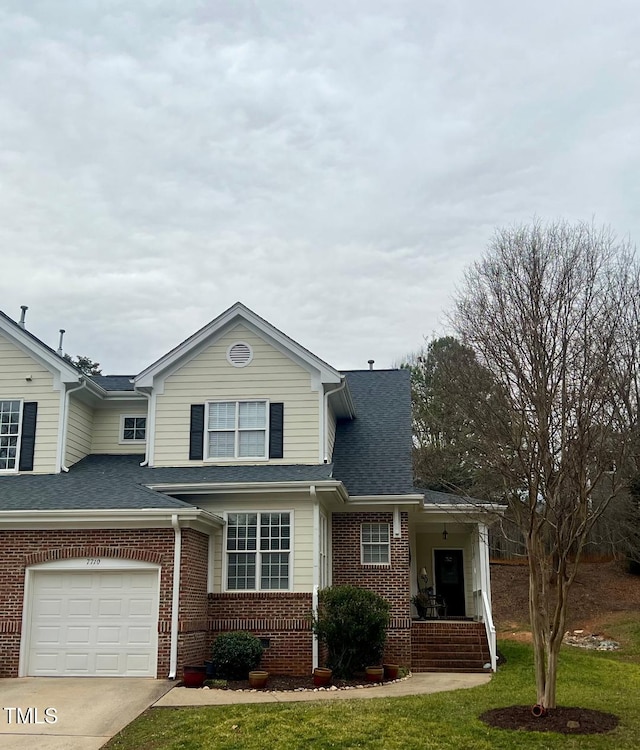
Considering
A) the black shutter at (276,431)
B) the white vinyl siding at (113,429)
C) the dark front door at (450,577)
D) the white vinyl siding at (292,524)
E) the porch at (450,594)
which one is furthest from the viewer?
the dark front door at (450,577)

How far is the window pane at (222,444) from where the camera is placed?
17734 mm

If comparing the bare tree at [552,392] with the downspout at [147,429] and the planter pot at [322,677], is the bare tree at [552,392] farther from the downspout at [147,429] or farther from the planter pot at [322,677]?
the downspout at [147,429]

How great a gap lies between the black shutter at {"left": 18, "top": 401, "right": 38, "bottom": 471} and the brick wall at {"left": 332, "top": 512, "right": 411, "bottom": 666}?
7.13 metres

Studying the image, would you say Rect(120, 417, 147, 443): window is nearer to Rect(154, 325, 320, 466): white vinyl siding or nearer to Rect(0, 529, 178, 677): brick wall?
Rect(154, 325, 320, 466): white vinyl siding

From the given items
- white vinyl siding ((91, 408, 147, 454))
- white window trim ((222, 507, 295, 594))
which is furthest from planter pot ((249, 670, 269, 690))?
white vinyl siding ((91, 408, 147, 454))

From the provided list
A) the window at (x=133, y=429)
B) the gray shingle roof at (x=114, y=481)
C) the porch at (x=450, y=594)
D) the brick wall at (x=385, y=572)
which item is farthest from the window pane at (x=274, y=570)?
the window at (x=133, y=429)

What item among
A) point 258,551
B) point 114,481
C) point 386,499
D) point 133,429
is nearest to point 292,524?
point 258,551

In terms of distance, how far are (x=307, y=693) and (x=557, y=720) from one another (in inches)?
185

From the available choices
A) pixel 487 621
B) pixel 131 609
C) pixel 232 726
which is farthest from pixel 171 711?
pixel 487 621

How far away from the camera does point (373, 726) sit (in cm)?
988

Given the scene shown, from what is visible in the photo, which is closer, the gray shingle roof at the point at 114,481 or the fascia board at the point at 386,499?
the gray shingle roof at the point at 114,481

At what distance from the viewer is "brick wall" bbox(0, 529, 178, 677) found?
46.9 feet

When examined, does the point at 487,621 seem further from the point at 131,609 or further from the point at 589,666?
the point at 131,609

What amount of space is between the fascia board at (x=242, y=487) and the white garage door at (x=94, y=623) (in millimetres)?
2122
